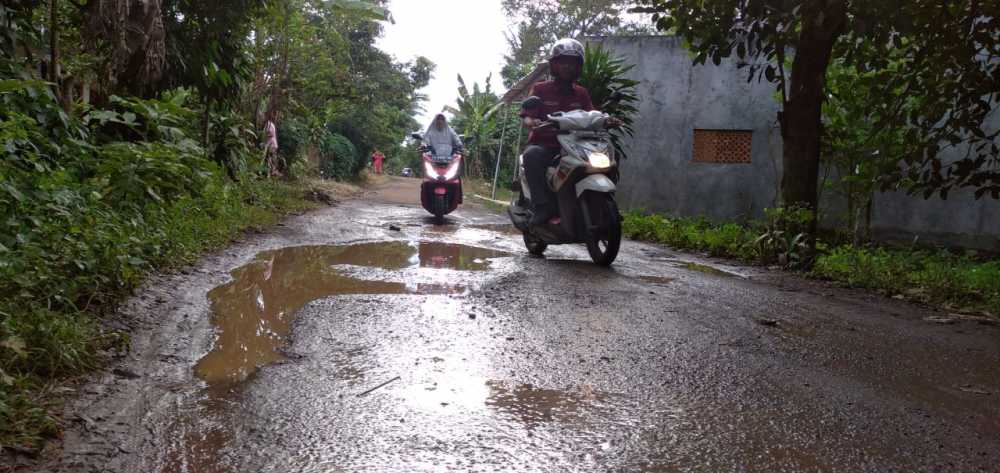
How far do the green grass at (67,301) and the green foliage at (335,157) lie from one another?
1849 centimetres

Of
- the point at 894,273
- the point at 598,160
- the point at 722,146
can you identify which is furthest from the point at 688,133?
the point at 598,160

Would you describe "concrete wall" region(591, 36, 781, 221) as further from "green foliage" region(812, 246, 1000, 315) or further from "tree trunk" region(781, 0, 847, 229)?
"green foliage" region(812, 246, 1000, 315)

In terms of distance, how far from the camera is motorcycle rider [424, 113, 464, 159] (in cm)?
1089

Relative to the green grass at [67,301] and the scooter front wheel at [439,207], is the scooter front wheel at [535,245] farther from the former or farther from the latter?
the scooter front wheel at [439,207]

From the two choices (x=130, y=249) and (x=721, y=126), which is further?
(x=721, y=126)

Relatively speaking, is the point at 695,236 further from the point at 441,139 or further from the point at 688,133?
the point at 441,139

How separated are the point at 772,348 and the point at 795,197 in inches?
165

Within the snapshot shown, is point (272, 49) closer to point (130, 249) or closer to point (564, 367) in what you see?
point (130, 249)

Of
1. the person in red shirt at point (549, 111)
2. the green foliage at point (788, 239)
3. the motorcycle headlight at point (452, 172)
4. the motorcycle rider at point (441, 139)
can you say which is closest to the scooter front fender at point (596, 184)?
the person in red shirt at point (549, 111)

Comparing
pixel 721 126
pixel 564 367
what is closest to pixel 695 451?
pixel 564 367

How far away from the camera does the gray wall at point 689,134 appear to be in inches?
463

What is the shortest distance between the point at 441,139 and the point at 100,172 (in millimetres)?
6856

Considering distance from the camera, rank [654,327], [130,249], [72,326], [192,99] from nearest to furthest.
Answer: [72,326] → [654,327] → [130,249] → [192,99]

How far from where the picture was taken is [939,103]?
558 centimetres
